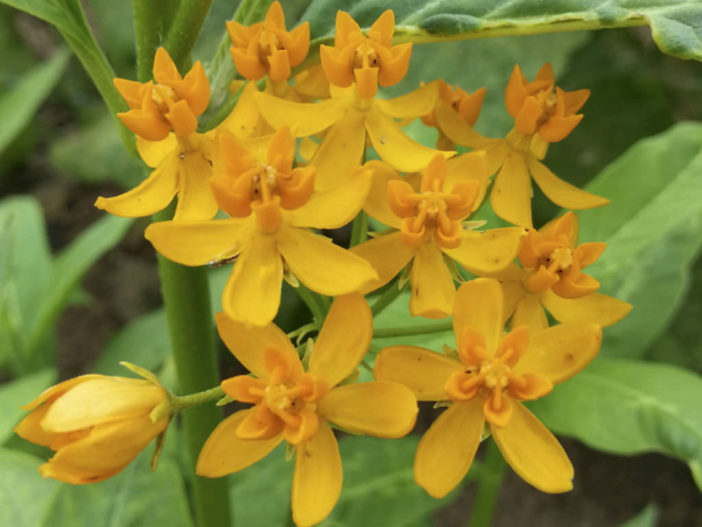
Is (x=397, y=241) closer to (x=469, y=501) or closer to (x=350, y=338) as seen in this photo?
(x=350, y=338)

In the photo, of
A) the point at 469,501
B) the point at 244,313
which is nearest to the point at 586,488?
the point at 469,501

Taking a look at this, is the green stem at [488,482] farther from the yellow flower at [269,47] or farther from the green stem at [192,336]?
the yellow flower at [269,47]

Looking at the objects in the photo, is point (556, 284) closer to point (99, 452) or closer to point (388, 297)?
point (388, 297)

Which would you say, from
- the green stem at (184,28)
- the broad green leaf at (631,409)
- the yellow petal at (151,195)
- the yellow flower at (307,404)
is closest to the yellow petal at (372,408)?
the yellow flower at (307,404)

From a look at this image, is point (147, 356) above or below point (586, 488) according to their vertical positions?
above

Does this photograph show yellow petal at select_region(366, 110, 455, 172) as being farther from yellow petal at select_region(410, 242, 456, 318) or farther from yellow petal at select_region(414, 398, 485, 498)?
yellow petal at select_region(414, 398, 485, 498)
